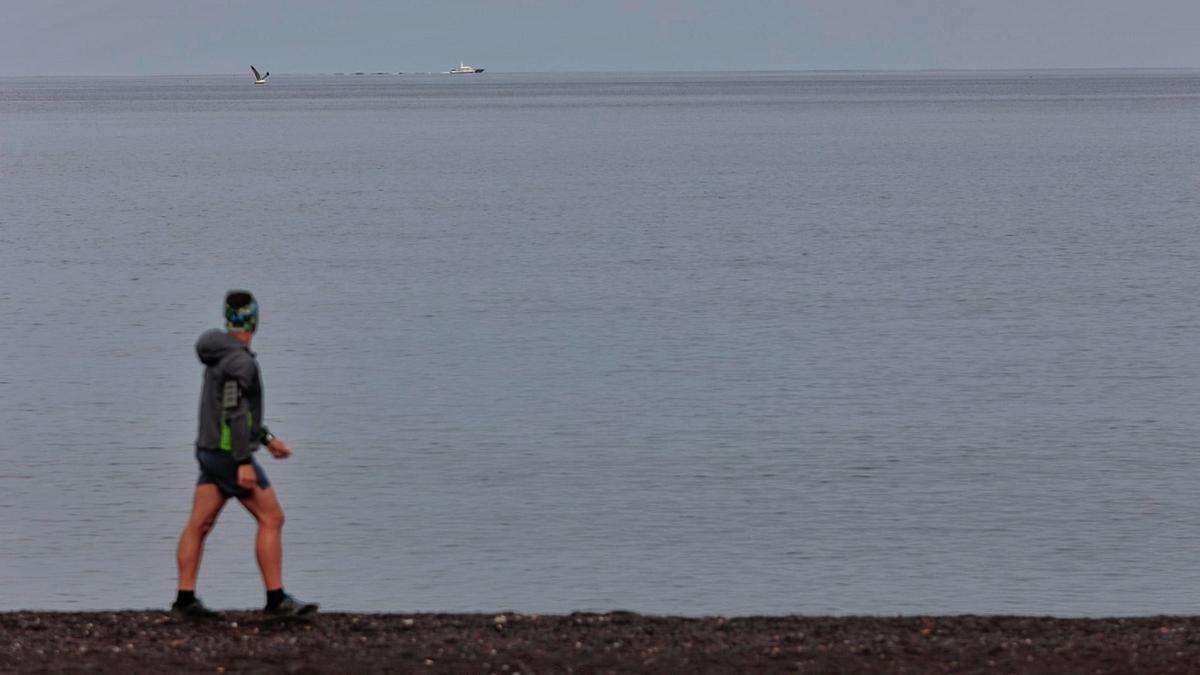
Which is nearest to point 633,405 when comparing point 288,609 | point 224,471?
point 288,609

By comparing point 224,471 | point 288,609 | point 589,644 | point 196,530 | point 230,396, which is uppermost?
point 230,396

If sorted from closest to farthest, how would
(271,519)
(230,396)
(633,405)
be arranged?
(230,396) → (271,519) → (633,405)

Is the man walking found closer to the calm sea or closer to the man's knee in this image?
the man's knee

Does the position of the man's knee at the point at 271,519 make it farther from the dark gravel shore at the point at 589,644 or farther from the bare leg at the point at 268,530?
the dark gravel shore at the point at 589,644

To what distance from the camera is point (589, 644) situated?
11.0 m

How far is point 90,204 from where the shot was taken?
220 feet

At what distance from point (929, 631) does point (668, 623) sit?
56.8 inches

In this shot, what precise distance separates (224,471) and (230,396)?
0.49m

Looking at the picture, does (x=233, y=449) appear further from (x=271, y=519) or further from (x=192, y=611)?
(x=192, y=611)

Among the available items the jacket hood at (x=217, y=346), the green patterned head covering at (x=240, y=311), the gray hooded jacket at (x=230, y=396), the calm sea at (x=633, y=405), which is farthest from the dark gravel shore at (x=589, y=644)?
the calm sea at (x=633, y=405)

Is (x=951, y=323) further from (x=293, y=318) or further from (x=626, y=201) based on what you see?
(x=626, y=201)

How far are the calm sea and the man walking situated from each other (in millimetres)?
2727

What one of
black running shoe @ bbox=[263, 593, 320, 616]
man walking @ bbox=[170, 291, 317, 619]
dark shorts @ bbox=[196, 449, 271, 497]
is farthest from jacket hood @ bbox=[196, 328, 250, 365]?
black running shoe @ bbox=[263, 593, 320, 616]

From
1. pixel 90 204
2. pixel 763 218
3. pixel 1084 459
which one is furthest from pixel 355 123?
pixel 1084 459
